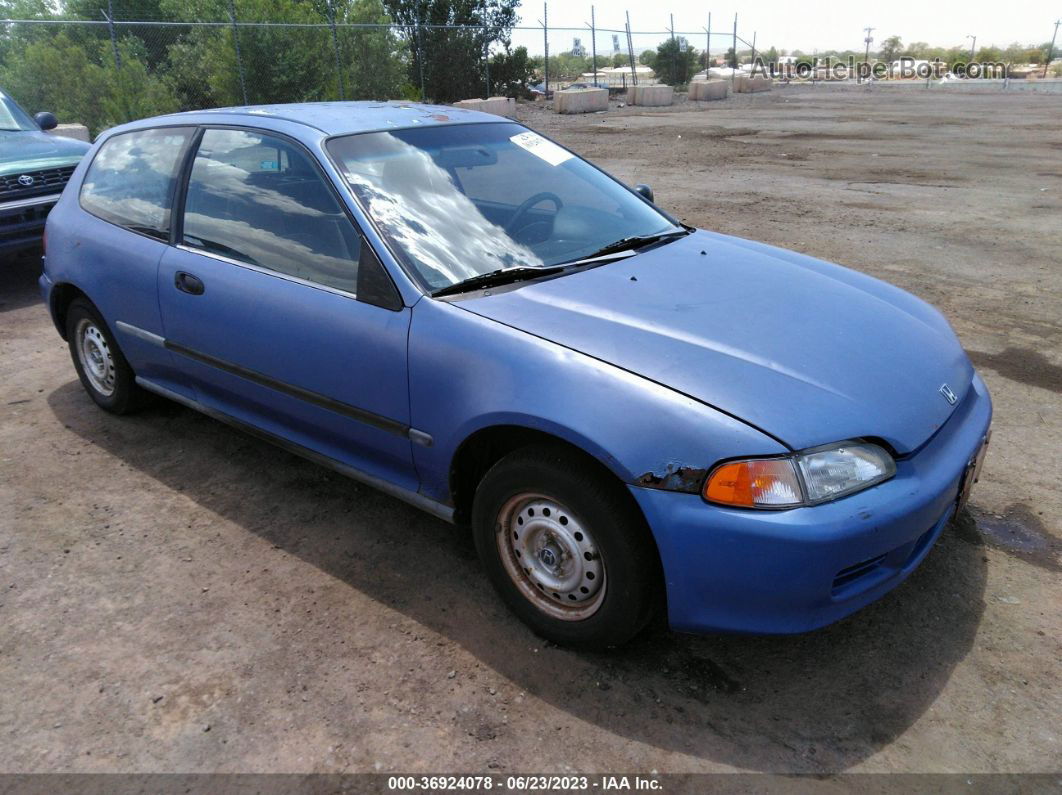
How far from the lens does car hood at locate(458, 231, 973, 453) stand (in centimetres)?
251

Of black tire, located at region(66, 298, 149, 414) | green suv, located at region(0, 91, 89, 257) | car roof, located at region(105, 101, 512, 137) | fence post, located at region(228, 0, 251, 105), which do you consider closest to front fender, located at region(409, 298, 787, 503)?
car roof, located at region(105, 101, 512, 137)

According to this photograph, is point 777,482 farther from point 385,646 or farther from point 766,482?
point 385,646

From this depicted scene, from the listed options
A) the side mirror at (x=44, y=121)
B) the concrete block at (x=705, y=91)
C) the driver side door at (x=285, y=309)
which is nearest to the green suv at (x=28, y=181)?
the side mirror at (x=44, y=121)

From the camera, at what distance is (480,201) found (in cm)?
343

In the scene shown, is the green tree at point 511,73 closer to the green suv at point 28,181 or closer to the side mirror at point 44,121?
the side mirror at point 44,121

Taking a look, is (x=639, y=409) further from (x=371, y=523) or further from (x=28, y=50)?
(x=28, y=50)

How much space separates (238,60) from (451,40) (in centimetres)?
935

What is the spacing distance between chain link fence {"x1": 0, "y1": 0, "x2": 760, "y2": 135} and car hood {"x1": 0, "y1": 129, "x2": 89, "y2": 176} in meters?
5.45

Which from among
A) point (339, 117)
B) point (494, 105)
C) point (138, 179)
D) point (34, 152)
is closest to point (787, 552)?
point (339, 117)

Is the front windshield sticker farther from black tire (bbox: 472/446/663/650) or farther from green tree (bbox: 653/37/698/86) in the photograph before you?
green tree (bbox: 653/37/698/86)

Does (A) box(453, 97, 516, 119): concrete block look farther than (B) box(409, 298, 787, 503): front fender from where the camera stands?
Yes

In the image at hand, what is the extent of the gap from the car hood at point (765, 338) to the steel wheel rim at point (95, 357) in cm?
260

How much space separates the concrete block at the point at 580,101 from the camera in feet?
83.0

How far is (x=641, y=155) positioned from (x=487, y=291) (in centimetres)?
1285
